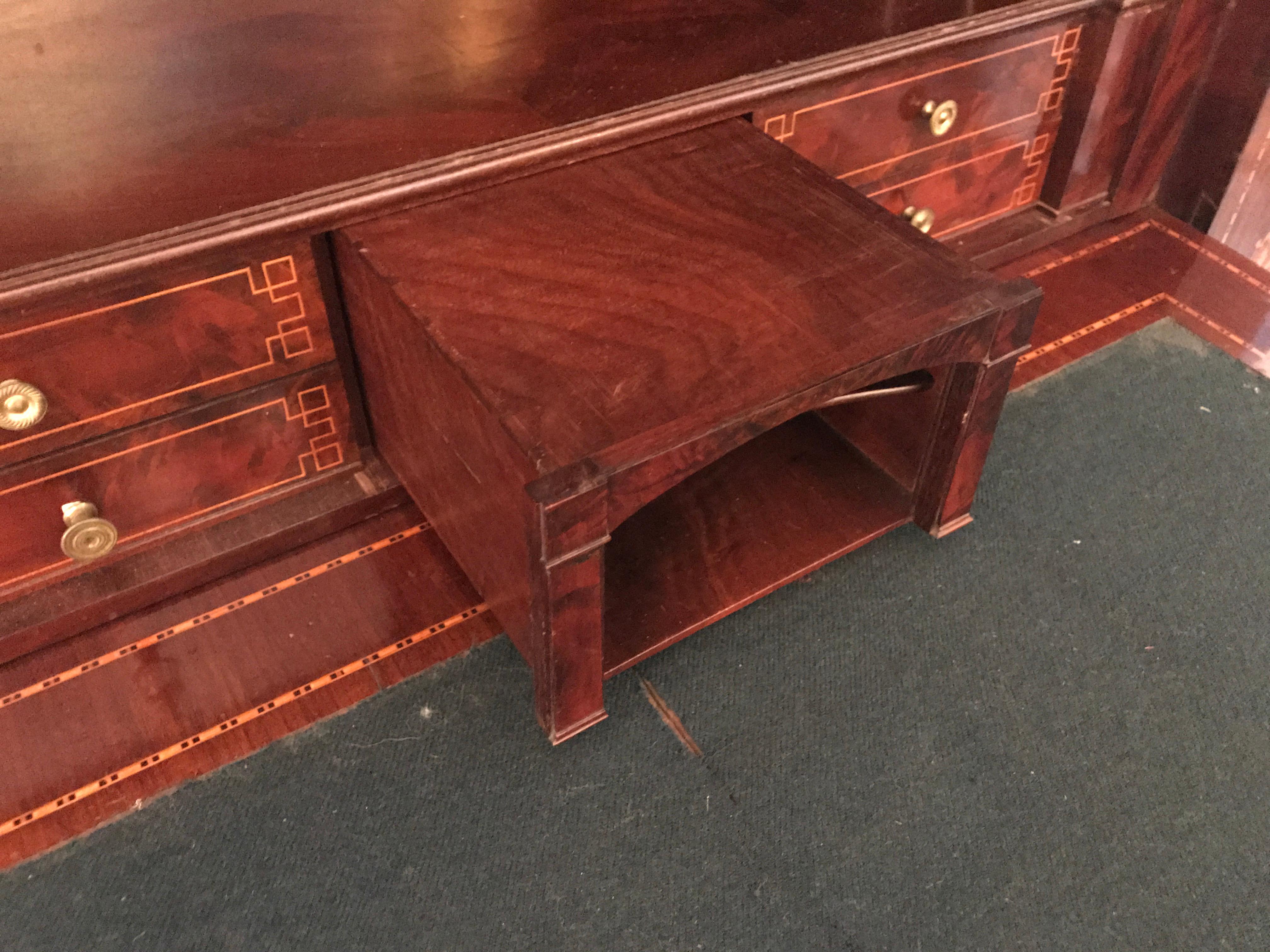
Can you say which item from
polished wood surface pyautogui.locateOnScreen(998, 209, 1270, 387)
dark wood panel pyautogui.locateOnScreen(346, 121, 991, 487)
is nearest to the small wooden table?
dark wood panel pyautogui.locateOnScreen(346, 121, 991, 487)

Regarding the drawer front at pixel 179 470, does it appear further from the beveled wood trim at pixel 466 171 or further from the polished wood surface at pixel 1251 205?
the polished wood surface at pixel 1251 205

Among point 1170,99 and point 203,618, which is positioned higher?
point 1170,99

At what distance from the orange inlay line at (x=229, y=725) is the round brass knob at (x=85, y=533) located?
0.77 feet

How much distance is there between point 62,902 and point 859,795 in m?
0.81

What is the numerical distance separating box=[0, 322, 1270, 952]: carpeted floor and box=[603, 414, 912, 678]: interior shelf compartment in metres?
0.06

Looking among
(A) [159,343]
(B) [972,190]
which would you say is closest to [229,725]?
(A) [159,343]

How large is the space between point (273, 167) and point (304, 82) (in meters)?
0.22

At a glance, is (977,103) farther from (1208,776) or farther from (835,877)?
(835,877)

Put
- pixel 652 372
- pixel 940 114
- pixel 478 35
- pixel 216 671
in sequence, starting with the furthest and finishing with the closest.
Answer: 1. pixel 940 114
2. pixel 478 35
3. pixel 216 671
4. pixel 652 372

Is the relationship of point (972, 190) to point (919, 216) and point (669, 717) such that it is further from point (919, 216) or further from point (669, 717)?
point (669, 717)

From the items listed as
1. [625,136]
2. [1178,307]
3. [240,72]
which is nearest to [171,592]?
[240,72]

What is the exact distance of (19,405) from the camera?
1043 mm

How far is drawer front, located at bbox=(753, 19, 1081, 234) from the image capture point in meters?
1.45

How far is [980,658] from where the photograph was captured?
125cm
